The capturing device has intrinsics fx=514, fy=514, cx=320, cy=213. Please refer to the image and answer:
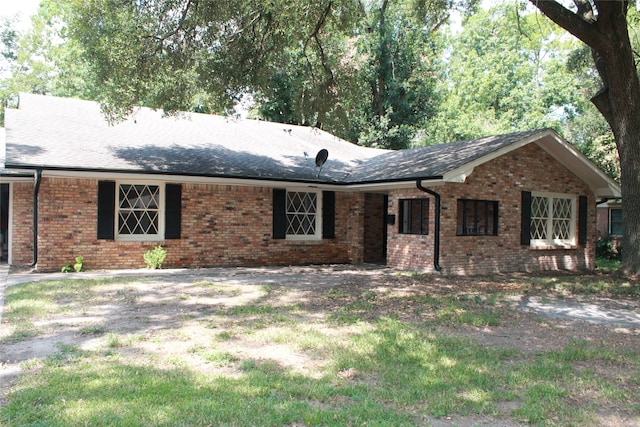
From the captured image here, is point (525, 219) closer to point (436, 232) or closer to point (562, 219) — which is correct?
point (562, 219)

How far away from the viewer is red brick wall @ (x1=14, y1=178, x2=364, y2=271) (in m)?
11.5

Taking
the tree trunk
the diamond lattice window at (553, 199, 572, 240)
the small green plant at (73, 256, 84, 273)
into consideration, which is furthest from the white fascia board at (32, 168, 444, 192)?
the diamond lattice window at (553, 199, 572, 240)

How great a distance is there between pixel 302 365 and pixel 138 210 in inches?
346

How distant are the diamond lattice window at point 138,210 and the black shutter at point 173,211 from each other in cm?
31

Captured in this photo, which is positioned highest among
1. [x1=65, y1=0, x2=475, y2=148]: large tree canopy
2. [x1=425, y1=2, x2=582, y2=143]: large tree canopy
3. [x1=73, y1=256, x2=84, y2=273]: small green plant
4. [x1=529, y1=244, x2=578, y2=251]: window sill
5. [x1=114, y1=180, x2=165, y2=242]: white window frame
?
[x1=425, y1=2, x2=582, y2=143]: large tree canopy

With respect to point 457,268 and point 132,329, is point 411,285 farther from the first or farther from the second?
point 132,329

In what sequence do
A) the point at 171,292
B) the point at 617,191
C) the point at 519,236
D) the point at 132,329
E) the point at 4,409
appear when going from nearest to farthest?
the point at 4,409 < the point at 132,329 < the point at 171,292 < the point at 519,236 < the point at 617,191

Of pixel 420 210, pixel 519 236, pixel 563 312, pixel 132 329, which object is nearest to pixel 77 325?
pixel 132 329

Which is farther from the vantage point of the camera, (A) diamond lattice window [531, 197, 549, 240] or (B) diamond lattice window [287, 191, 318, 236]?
(A) diamond lattice window [531, 197, 549, 240]

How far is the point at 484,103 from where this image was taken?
32531mm

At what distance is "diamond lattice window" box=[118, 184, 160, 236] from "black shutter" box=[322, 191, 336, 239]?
4560 millimetres

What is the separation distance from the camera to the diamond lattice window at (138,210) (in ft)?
40.4

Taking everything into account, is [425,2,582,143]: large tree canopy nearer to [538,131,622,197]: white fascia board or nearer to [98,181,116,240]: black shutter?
[538,131,622,197]: white fascia board

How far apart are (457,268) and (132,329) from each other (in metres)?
8.63
